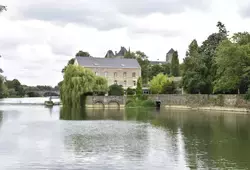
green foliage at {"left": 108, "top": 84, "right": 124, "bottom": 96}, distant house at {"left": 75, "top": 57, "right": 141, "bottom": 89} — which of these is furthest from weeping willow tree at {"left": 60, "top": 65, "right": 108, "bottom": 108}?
distant house at {"left": 75, "top": 57, "right": 141, "bottom": 89}

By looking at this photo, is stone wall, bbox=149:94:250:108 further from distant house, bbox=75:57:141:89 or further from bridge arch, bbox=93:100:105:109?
distant house, bbox=75:57:141:89

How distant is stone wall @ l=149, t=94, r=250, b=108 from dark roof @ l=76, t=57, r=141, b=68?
15.1 meters

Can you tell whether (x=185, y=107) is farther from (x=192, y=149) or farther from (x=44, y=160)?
(x=44, y=160)

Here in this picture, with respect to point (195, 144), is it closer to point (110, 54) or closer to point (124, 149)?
point (124, 149)

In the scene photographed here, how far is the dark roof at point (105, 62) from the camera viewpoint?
77938 mm

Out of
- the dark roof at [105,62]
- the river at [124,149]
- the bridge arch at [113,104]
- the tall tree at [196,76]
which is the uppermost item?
the dark roof at [105,62]

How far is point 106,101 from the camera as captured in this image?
65.4 m

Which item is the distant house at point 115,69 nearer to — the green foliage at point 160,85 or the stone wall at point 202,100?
the green foliage at point 160,85

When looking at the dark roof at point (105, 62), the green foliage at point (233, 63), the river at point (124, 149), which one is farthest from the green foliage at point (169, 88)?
the river at point (124, 149)

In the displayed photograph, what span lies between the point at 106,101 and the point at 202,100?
1537 centimetres

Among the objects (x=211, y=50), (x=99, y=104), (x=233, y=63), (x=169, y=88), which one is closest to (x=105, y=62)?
(x=169, y=88)

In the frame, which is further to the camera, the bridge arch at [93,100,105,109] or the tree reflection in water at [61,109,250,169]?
the bridge arch at [93,100,105,109]

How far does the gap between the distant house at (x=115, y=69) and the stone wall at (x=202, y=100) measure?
47.8 feet

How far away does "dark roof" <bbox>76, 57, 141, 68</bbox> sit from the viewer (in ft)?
256
